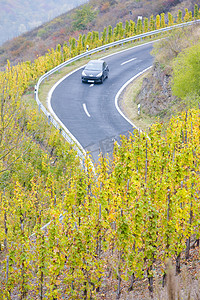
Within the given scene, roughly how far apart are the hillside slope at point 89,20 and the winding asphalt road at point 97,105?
15.1 metres

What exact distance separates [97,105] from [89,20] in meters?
30.4

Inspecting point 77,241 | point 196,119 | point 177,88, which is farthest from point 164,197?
point 177,88

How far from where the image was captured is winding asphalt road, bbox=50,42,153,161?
61.4 feet

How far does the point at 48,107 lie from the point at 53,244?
15.0m

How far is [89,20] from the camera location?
50094mm

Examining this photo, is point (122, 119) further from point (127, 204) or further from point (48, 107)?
point (127, 204)

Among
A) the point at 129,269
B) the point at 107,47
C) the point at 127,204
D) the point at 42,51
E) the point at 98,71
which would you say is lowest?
the point at 129,269

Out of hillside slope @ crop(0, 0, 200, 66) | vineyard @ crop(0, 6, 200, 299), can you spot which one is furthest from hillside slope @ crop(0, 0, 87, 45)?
vineyard @ crop(0, 6, 200, 299)

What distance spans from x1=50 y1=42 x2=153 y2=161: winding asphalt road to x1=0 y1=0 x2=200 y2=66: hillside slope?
595 inches

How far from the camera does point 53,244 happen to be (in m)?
8.53

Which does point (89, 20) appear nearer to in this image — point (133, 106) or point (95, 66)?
point (95, 66)

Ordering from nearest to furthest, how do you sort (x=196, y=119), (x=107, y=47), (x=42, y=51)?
1. (x=196, y=119)
2. (x=107, y=47)
3. (x=42, y=51)

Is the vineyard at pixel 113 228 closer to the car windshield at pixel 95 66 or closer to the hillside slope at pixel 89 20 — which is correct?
the car windshield at pixel 95 66

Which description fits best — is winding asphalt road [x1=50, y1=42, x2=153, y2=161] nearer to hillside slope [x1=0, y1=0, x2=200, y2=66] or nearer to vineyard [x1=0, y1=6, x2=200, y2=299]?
vineyard [x1=0, y1=6, x2=200, y2=299]
